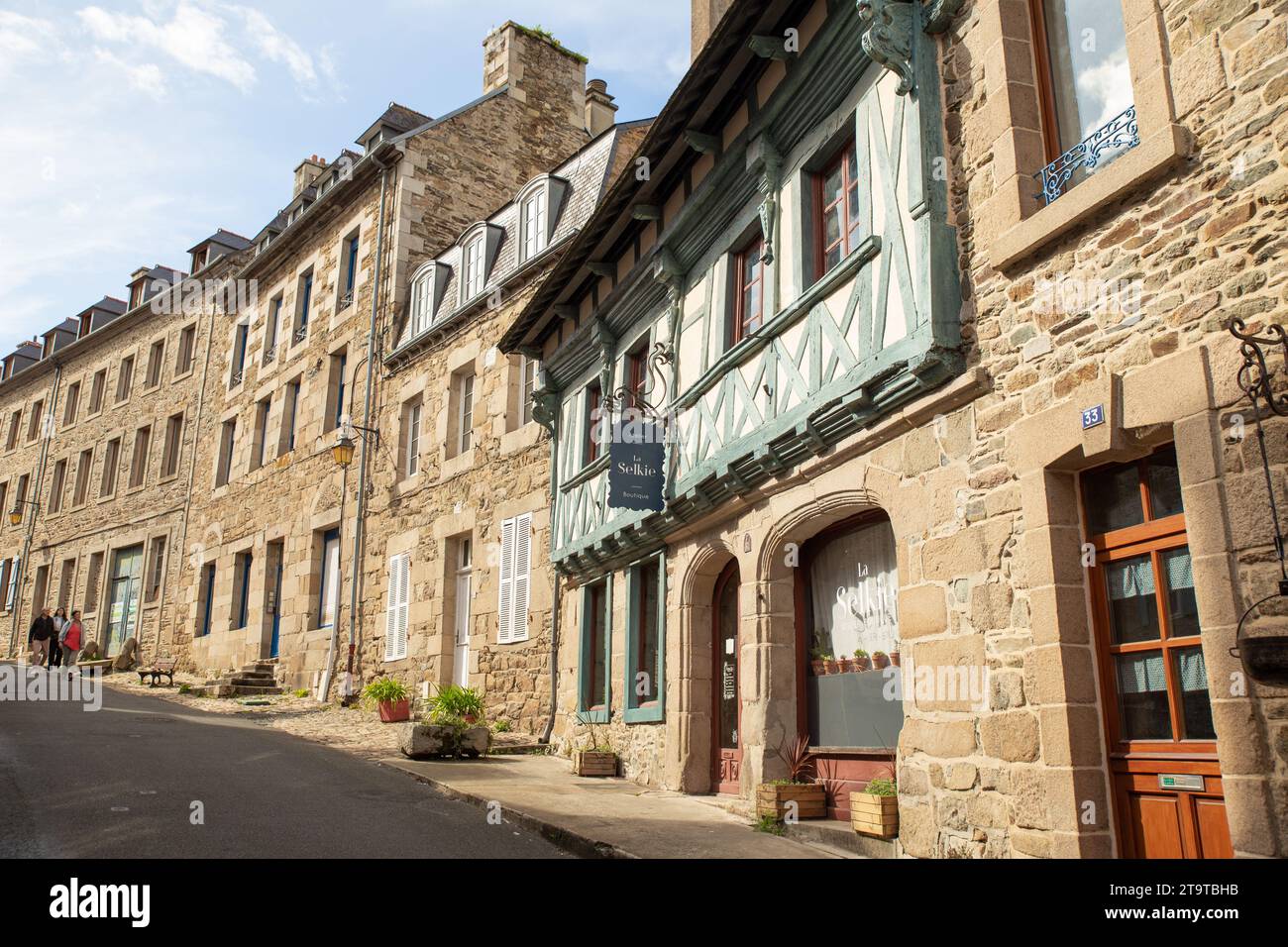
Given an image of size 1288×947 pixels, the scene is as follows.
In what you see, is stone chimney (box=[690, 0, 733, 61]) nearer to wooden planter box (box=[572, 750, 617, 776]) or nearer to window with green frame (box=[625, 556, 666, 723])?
window with green frame (box=[625, 556, 666, 723])

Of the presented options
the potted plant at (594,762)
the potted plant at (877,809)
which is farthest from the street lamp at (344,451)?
the potted plant at (877,809)

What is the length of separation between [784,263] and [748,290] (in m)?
0.91

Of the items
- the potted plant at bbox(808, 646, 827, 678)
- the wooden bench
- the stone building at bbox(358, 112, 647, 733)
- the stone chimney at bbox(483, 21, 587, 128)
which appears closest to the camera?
the potted plant at bbox(808, 646, 827, 678)

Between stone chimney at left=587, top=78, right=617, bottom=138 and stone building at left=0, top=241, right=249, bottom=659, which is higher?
stone chimney at left=587, top=78, right=617, bottom=138

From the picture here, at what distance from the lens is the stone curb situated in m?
5.90

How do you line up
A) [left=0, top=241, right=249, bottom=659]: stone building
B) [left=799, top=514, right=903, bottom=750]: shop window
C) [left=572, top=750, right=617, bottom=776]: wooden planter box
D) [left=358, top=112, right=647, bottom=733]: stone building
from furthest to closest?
[left=0, top=241, right=249, bottom=659]: stone building → [left=358, top=112, right=647, bottom=733]: stone building → [left=572, top=750, right=617, bottom=776]: wooden planter box → [left=799, top=514, right=903, bottom=750]: shop window

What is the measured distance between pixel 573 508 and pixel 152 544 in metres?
16.4

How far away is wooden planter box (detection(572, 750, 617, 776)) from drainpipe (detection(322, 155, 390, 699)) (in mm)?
7055

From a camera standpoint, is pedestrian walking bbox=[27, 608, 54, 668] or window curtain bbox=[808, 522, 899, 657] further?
pedestrian walking bbox=[27, 608, 54, 668]

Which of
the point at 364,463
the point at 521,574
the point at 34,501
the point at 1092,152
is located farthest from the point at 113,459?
the point at 1092,152

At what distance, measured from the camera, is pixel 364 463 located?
17.2 meters

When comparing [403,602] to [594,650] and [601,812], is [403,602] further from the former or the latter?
[601,812]

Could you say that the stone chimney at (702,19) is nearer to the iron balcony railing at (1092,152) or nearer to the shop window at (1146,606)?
the iron balcony railing at (1092,152)

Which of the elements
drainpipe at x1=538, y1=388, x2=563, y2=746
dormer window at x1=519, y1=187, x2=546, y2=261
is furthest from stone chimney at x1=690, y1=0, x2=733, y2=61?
drainpipe at x1=538, y1=388, x2=563, y2=746
